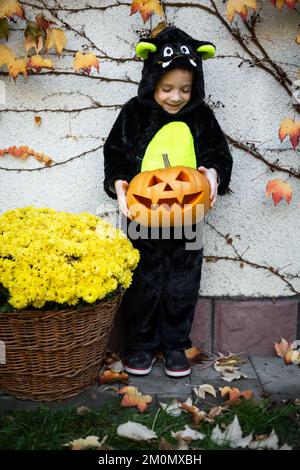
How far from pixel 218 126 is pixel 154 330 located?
1133 mm

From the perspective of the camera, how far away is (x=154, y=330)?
3.09m

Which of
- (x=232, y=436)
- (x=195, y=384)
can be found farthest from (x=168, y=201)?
(x=232, y=436)

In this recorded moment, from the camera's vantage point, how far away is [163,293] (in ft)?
9.93

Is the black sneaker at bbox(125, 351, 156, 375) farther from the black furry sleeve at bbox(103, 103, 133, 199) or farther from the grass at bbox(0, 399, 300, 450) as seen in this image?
the black furry sleeve at bbox(103, 103, 133, 199)

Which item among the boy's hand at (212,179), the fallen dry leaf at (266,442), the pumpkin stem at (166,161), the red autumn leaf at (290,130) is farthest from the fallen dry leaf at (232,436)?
the red autumn leaf at (290,130)

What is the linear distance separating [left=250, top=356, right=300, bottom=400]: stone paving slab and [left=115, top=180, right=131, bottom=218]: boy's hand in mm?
1110

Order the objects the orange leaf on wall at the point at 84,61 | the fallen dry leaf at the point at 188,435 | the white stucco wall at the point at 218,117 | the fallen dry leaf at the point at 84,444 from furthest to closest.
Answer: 1. the white stucco wall at the point at 218,117
2. the orange leaf on wall at the point at 84,61
3. the fallen dry leaf at the point at 188,435
4. the fallen dry leaf at the point at 84,444

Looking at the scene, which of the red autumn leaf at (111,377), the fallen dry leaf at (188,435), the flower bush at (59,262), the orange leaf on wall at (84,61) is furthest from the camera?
the orange leaf on wall at (84,61)

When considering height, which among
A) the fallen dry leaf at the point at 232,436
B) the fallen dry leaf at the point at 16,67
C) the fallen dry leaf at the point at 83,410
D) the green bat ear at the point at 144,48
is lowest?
the fallen dry leaf at the point at 83,410

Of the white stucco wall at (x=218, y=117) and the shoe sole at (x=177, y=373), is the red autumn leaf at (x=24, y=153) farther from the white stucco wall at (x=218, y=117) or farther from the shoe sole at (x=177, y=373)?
the shoe sole at (x=177, y=373)

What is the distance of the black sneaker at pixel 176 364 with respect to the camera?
297cm


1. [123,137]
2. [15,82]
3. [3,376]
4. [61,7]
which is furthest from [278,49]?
[3,376]

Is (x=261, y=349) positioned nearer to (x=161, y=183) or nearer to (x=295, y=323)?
(x=295, y=323)

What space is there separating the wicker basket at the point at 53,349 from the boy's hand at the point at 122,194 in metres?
0.41
